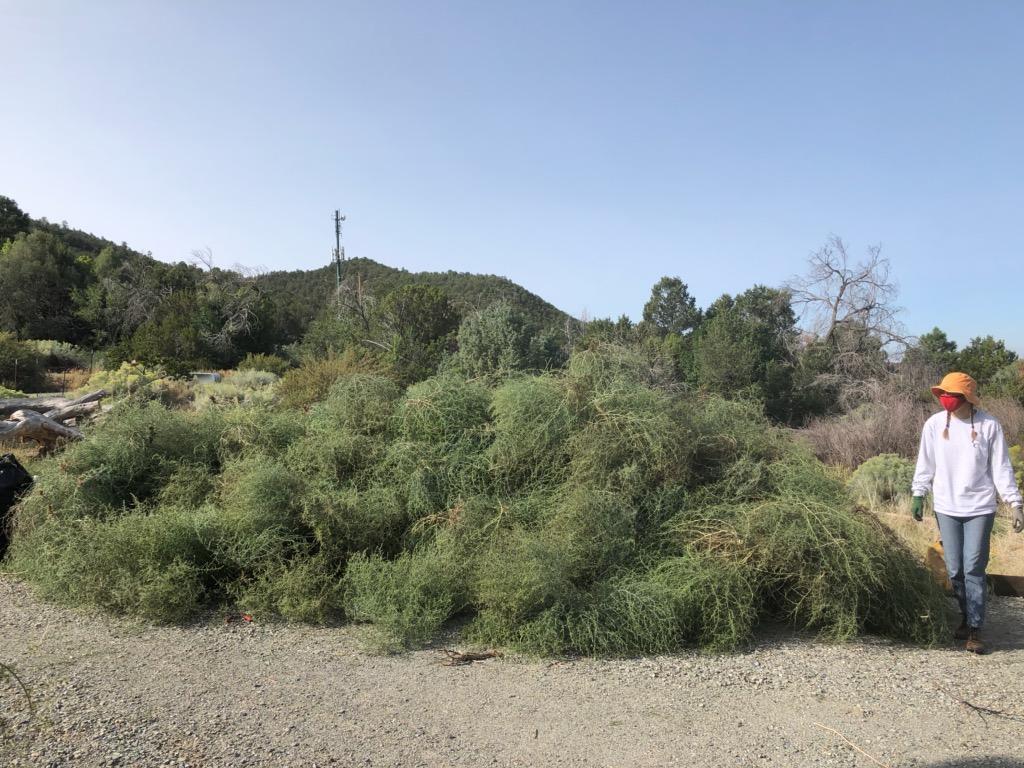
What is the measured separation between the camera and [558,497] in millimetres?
5383

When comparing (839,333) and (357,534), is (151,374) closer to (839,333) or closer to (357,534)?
(357,534)

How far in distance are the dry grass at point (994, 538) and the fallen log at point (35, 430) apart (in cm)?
1068

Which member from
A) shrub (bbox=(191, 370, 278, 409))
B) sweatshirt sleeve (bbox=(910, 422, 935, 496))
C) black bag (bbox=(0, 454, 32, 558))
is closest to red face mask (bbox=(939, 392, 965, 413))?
sweatshirt sleeve (bbox=(910, 422, 935, 496))

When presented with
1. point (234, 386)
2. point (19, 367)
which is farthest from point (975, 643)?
point (19, 367)

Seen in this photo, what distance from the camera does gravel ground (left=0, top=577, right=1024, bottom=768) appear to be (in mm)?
3217

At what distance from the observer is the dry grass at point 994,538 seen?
693 centimetres

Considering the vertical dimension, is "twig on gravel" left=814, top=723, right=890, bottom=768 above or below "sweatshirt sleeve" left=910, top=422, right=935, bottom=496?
below

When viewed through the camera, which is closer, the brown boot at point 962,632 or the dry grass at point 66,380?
the brown boot at point 962,632

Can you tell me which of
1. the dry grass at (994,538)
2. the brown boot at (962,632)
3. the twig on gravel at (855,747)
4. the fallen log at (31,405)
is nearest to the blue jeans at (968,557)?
the brown boot at (962,632)

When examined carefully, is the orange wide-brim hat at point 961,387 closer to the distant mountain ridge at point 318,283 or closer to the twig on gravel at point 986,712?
the twig on gravel at point 986,712

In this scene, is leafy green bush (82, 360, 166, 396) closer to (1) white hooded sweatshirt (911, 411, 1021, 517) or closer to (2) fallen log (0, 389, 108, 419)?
(2) fallen log (0, 389, 108, 419)

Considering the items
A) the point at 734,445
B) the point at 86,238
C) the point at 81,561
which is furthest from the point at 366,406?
the point at 86,238

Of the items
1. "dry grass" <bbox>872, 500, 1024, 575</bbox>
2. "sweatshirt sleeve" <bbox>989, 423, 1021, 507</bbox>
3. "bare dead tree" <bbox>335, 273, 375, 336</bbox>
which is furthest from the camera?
"bare dead tree" <bbox>335, 273, 375, 336</bbox>

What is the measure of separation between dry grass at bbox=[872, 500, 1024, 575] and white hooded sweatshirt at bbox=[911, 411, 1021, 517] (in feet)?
4.52
